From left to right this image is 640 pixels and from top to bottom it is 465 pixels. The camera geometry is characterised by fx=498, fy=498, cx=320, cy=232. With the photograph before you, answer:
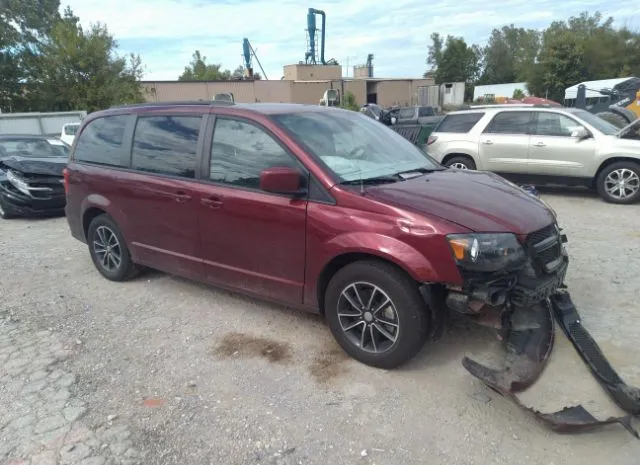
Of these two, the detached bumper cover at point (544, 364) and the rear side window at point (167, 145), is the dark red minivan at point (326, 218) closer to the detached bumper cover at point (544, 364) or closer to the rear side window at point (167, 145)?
the rear side window at point (167, 145)

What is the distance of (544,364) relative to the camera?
3.14 meters

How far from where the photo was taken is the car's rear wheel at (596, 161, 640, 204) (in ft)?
27.2

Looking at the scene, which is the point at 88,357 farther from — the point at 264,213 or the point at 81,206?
the point at 81,206

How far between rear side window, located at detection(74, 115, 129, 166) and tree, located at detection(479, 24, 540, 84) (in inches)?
3627

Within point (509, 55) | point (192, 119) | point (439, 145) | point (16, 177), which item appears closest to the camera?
point (192, 119)

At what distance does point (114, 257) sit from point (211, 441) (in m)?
3.09

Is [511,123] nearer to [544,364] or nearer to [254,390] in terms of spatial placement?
[544,364]

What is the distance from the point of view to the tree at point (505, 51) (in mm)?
88562

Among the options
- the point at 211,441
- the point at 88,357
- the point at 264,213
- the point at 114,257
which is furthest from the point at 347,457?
the point at 114,257

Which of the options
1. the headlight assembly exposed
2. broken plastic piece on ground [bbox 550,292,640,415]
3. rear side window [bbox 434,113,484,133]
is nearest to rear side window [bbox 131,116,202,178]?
broken plastic piece on ground [bbox 550,292,640,415]

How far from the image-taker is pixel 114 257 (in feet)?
17.4

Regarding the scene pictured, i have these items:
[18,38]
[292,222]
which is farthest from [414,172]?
[18,38]

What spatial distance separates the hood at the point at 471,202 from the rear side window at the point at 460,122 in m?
6.37

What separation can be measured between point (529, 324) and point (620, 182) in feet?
21.2
